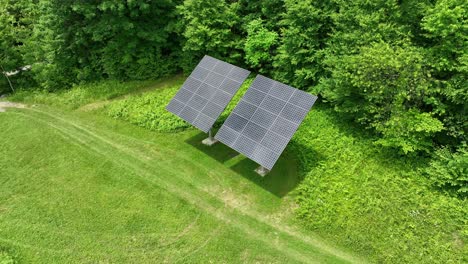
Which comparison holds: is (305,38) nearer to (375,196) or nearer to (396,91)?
(396,91)

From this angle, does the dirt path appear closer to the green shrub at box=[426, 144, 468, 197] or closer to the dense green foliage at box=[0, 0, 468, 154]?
the dense green foliage at box=[0, 0, 468, 154]

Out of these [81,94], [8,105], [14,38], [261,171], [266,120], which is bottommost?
[261,171]

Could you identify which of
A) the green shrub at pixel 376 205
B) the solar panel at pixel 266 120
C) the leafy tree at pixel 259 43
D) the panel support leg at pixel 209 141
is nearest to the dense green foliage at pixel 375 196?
the green shrub at pixel 376 205

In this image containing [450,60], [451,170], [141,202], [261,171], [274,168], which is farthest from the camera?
[274,168]

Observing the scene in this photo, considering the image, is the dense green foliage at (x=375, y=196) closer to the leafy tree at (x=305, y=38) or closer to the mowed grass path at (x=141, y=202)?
the mowed grass path at (x=141, y=202)

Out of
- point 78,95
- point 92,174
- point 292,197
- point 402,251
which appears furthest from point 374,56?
point 78,95

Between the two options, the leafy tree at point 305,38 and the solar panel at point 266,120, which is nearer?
the solar panel at point 266,120

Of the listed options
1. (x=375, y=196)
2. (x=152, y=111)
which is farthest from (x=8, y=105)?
(x=375, y=196)
